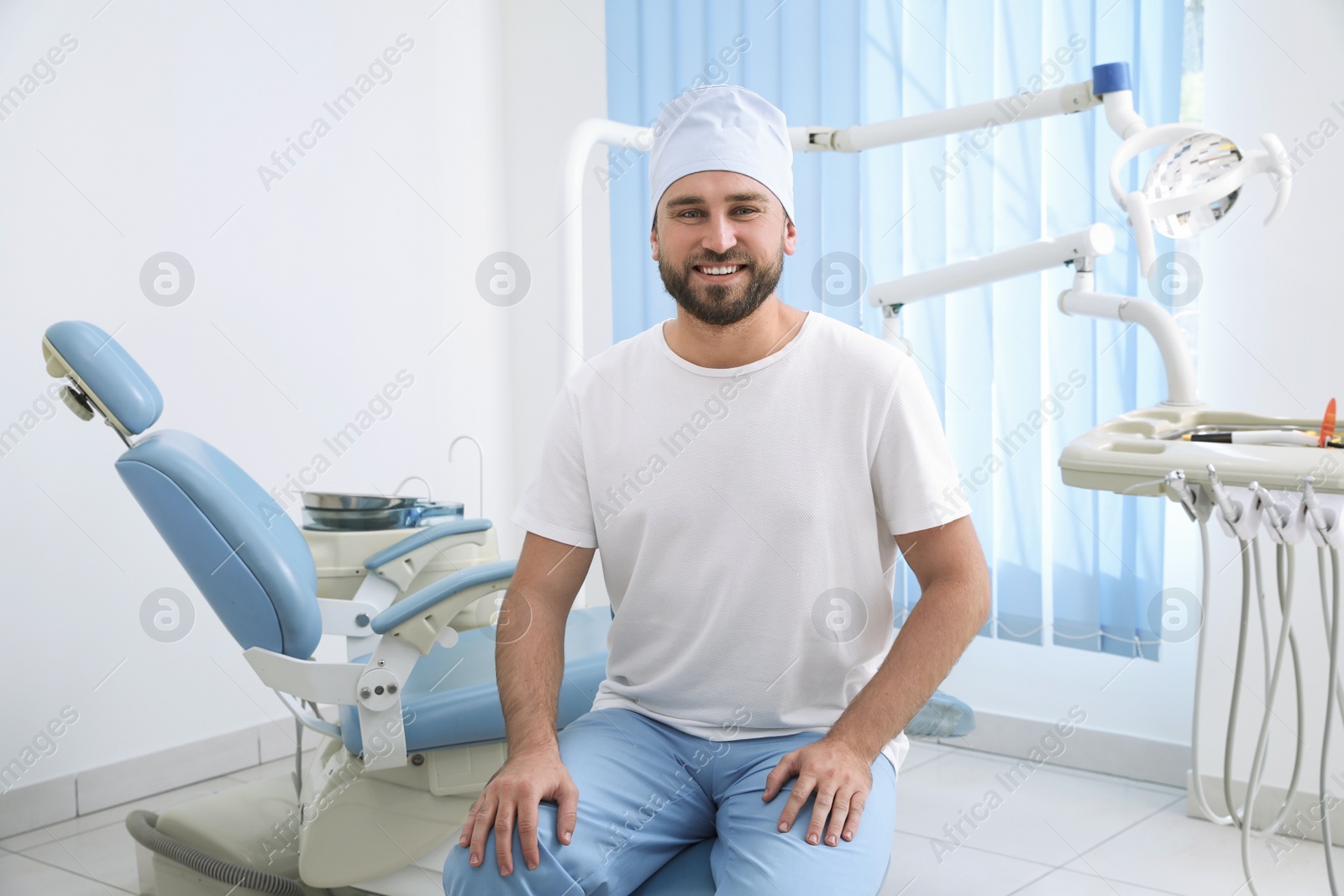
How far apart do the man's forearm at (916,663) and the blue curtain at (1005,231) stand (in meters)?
1.26

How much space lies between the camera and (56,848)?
2.18 m

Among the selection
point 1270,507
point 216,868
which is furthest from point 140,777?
point 1270,507

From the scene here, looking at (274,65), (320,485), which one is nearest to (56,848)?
(320,485)

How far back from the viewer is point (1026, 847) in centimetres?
212

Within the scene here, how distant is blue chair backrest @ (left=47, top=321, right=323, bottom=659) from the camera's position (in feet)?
5.09

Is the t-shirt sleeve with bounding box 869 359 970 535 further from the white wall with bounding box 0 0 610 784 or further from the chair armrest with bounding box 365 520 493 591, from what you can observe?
the white wall with bounding box 0 0 610 784

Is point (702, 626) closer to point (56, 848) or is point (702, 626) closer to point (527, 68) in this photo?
point (56, 848)

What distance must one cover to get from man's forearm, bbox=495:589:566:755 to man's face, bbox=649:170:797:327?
0.45 metres

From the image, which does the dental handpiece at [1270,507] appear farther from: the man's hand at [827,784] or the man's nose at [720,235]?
the man's nose at [720,235]

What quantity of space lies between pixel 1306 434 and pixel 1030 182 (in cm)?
123

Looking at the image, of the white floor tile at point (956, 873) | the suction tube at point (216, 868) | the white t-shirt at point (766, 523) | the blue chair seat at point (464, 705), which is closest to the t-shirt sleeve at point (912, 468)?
the white t-shirt at point (766, 523)

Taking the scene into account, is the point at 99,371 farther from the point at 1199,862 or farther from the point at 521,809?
the point at 1199,862

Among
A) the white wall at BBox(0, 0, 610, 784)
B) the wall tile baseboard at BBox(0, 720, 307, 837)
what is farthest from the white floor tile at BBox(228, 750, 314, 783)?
the white wall at BBox(0, 0, 610, 784)

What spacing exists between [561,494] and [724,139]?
1.68 ft
